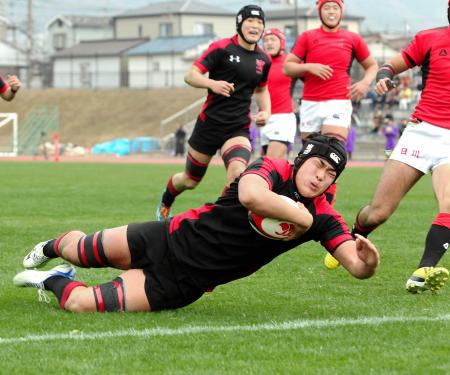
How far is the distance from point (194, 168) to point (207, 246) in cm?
553

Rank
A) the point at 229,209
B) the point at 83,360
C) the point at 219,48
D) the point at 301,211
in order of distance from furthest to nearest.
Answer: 1. the point at 219,48
2. the point at 229,209
3. the point at 301,211
4. the point at 83,360

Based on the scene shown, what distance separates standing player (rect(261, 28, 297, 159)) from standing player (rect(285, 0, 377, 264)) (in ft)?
7.86

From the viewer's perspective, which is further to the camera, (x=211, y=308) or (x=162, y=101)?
(x=162, y=101)

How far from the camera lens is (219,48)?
11492 mm

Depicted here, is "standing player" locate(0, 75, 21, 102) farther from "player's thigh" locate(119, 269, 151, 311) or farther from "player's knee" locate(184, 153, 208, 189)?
"player's thigh" locate(119, 269, 151, 311)

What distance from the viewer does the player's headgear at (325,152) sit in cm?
603

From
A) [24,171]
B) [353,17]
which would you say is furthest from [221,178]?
[353,17]

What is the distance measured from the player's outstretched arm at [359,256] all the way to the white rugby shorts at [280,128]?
28.3 feet

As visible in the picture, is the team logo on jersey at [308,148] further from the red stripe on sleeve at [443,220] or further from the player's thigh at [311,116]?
the player's thigh at [311,116]

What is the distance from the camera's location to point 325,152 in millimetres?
6031


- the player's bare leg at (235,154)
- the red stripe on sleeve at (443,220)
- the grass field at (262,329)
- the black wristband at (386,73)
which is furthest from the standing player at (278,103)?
the red stripe on sleeve at (443,220)

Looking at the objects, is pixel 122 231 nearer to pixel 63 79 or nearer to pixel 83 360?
pixel 83 360

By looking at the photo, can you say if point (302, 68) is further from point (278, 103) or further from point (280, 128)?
point (278, 103)

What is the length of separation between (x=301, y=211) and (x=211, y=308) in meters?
1.18
